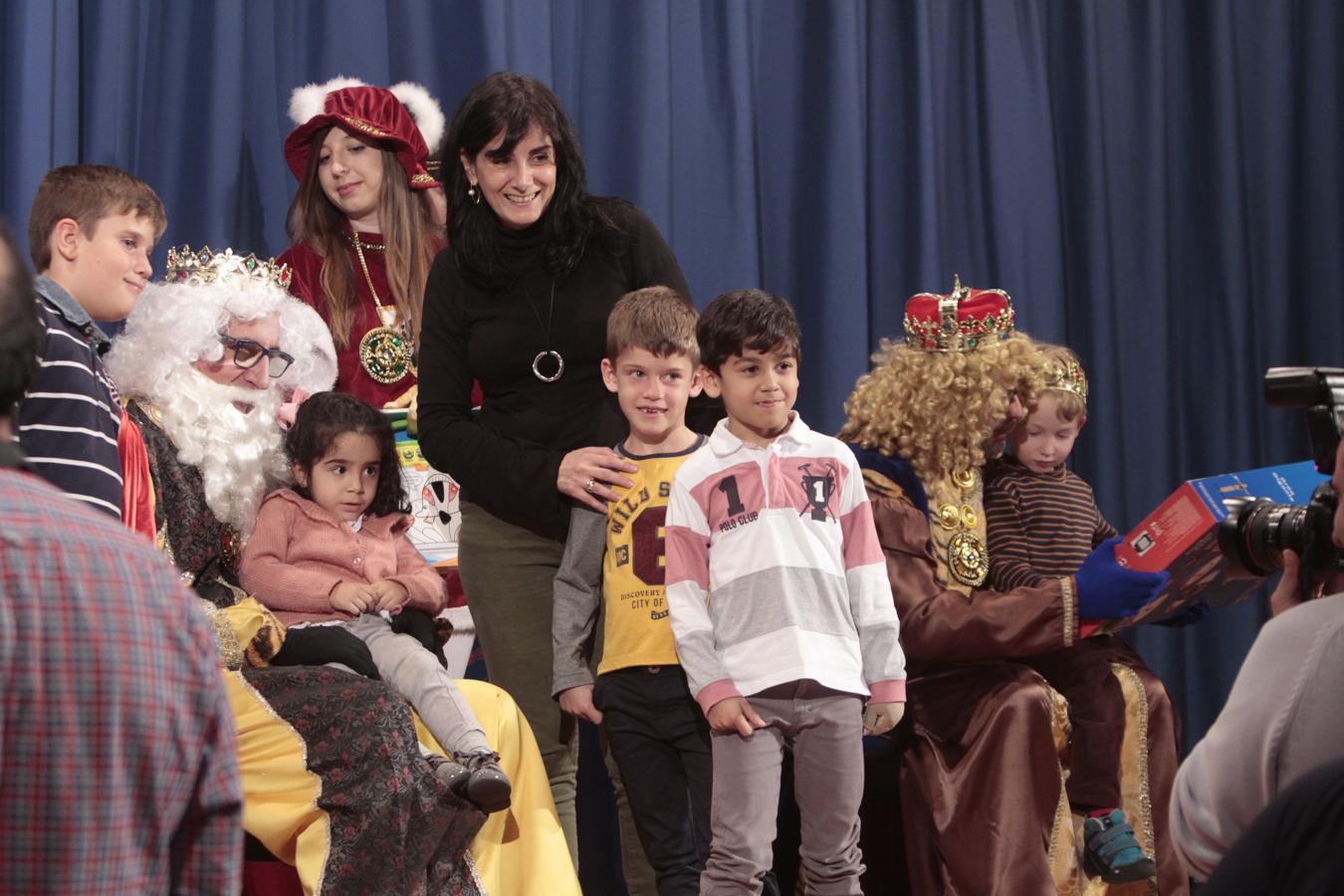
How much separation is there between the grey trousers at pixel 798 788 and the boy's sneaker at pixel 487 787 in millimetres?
388

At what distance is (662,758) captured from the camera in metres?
2.84

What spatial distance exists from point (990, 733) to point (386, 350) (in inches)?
66.5

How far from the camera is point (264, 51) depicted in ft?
13.1

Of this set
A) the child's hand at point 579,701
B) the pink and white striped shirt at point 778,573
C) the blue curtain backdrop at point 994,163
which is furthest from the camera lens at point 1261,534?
the blue curtain backdrop at point 994,163

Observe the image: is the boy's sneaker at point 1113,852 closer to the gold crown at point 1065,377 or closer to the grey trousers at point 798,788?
the grey trousers at point 798,788

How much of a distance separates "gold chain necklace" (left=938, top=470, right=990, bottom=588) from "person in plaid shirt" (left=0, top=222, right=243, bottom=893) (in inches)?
94.0

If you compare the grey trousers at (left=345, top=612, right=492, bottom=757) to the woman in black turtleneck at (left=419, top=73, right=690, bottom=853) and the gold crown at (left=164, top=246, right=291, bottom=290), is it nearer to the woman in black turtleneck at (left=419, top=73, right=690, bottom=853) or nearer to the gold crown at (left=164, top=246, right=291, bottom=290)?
the woman in black turtleneck at (left=419, top=73, right=690, bottom=853)

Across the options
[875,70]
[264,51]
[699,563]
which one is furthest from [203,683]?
[875,70]

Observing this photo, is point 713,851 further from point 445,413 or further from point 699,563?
point 445,413

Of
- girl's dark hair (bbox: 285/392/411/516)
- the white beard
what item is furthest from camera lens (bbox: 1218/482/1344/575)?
the white beard

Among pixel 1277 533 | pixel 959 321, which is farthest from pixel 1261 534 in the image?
pixel 959 321

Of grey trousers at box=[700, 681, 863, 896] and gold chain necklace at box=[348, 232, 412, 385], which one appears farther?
gold chain necklace at box=[348, 232, 412, 385]

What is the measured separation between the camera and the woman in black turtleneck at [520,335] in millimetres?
2998

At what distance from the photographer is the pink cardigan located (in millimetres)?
3082
